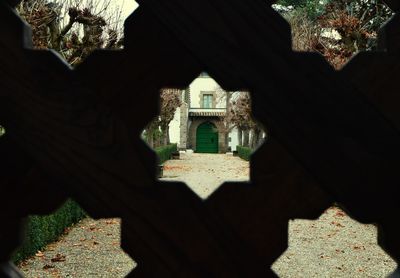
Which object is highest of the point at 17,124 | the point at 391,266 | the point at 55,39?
the point at 55,39

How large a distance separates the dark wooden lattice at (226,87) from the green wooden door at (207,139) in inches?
1682

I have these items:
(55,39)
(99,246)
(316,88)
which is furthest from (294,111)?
(55,39)

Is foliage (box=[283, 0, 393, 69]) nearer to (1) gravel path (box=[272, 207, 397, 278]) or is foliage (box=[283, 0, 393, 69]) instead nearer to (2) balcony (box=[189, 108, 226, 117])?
(1) gravel path (box=[272, 207, 397, 278])

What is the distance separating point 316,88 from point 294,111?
63 millimetres

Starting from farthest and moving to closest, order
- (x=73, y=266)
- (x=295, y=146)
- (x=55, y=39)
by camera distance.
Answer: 1. (x=55, y=39)
2. (x=73, y=266)
3. (x=295, y=146)

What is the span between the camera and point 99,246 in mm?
6590

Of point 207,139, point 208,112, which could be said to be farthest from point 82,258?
point 208,112

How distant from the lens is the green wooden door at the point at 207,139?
143ft

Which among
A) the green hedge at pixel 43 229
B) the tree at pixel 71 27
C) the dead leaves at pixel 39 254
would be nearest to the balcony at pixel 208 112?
the tree at pixel 71 27

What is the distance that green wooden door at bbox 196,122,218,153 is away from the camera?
1718 inches

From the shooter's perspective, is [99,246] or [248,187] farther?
[99,246]

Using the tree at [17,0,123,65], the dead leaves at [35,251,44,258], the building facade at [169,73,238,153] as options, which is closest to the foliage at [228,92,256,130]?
the building facade at [169,73,238,153]

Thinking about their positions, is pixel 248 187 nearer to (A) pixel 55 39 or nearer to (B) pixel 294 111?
(B) pixel 294 111

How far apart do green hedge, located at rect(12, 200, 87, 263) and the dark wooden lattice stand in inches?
169
